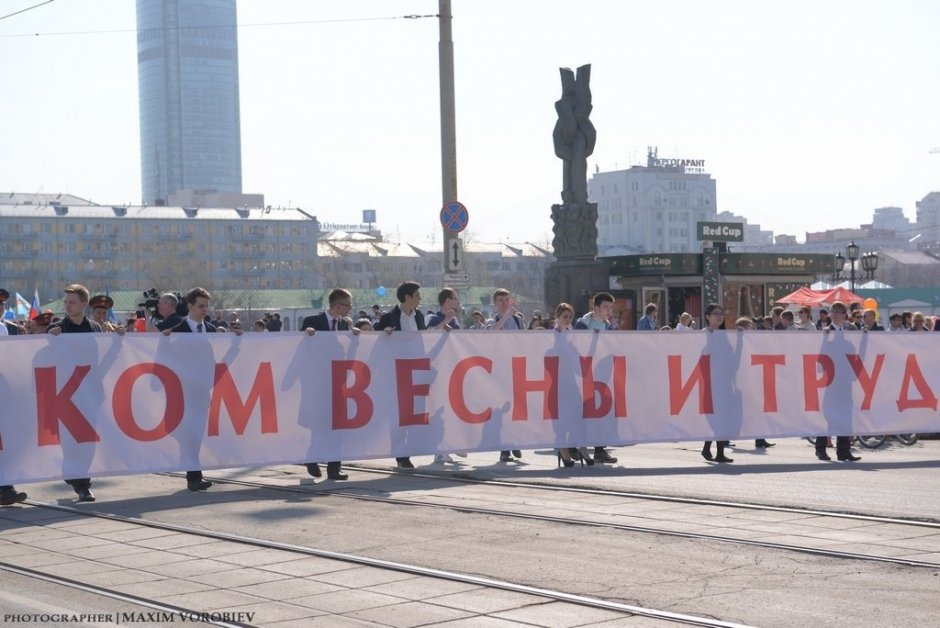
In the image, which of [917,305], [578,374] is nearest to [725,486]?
[578,374]

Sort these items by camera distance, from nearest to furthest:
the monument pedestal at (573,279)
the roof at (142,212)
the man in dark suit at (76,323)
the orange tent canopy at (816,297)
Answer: the man in dark suit at (76,323) → the orange tent canopy at (816,297) → the monument pedestal at (573,279) → the roof at (142,212)

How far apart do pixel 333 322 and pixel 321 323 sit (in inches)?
6.6

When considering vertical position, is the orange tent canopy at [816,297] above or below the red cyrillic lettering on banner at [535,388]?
above

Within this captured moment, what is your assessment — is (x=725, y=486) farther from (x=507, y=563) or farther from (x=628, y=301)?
(x=628, y=301)

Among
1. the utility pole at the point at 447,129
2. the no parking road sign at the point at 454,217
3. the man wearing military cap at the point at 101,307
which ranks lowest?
the man wearing military cap at the point at 101,307

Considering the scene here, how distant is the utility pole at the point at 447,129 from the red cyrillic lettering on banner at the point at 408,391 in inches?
328

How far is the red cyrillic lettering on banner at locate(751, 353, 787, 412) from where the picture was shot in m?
16.1

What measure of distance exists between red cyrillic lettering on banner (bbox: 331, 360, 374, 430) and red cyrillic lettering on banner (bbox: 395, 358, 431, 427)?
356 mm

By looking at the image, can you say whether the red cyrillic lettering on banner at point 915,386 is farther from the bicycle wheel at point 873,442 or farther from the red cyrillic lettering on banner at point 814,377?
the bicycle wheel at point 873,442

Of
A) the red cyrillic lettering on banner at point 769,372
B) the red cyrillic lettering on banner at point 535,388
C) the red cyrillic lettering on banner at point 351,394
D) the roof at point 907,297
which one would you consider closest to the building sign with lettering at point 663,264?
the red cyrillic lettering on banner at point 769,372

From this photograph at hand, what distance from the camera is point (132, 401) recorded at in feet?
42.6

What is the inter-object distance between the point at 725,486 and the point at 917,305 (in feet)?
212

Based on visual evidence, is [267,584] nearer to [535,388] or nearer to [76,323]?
[76,323]

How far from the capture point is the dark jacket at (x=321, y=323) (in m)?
14.6
